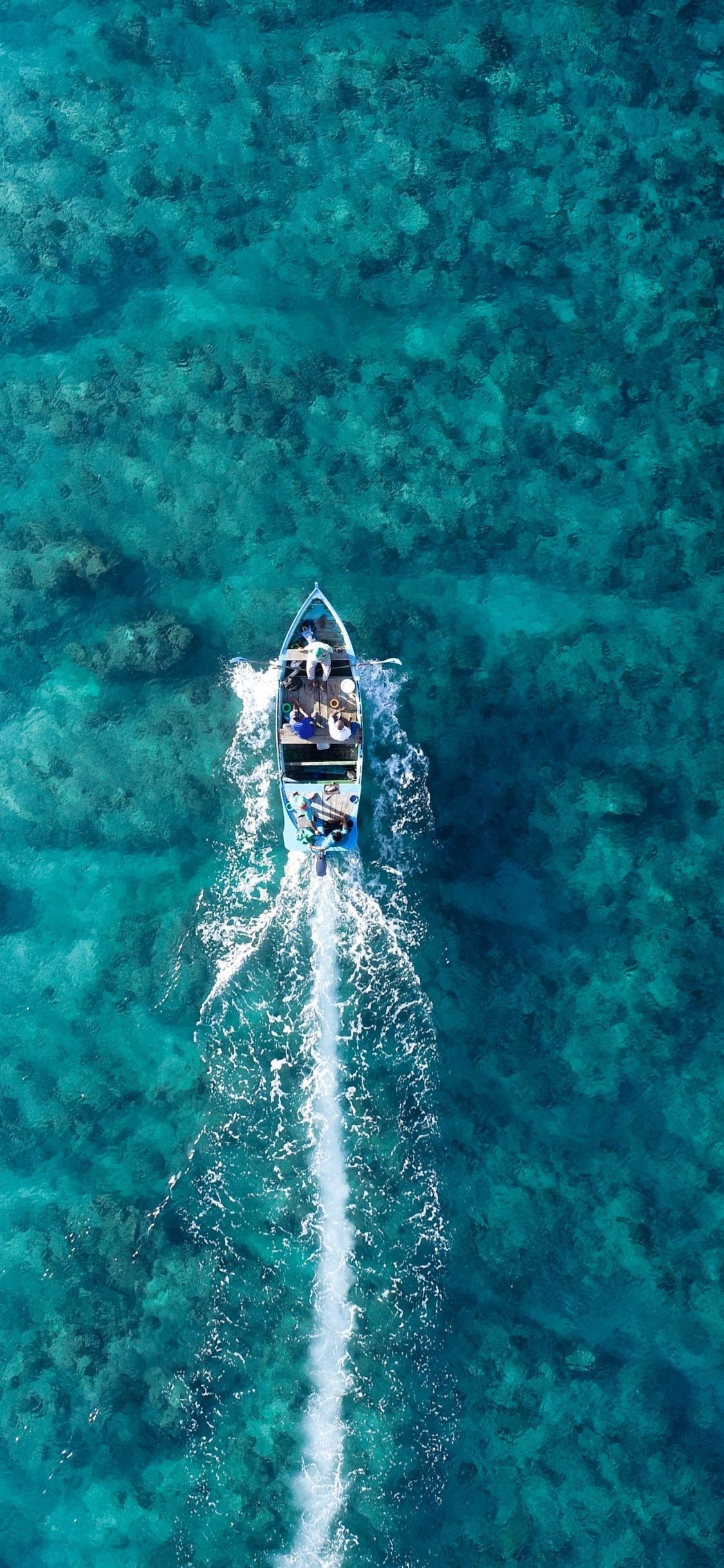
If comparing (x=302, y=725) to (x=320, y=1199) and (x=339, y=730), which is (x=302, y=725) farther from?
(x=320, y=1199)

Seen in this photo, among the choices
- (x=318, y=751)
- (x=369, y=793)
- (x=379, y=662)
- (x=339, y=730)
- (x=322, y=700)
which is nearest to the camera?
(x=339, y=730)

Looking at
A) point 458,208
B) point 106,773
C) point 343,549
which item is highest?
point 458,208

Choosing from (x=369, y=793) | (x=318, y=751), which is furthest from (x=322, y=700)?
(x=369, y=793)

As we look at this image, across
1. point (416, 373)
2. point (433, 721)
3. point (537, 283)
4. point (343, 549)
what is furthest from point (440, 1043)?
point (537, 283)

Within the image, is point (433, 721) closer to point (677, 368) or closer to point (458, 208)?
point (677, 368)

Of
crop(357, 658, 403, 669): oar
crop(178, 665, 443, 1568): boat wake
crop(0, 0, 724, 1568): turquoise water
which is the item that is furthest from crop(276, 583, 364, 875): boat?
crop(0, 0, 724, 1568): turquoise water

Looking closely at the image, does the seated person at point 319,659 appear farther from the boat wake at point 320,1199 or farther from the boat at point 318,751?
the boat wake at point 320,1199

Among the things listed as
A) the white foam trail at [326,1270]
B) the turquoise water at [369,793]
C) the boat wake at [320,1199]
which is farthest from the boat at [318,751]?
the white foam trail at [326,1270]

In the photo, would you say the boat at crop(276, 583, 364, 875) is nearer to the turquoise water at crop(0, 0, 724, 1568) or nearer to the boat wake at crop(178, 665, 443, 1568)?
the boat wake at crop(178, 665, 443, 1568)
